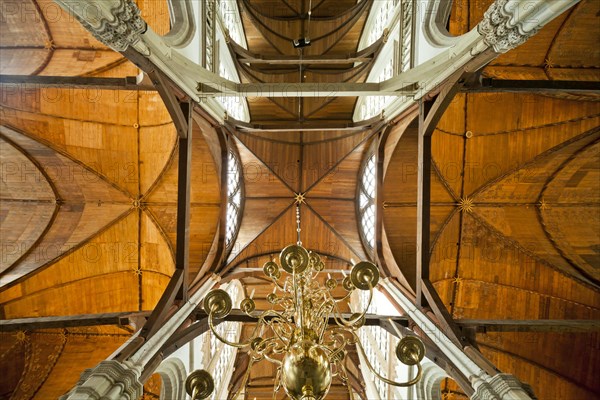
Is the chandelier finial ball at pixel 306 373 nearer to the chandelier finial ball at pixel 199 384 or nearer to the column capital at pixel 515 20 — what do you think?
the chandelier finial ball at pixel 199 384

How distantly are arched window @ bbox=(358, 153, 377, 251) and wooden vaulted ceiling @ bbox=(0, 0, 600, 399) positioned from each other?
38 centimetres

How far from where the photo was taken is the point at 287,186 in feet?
43.1

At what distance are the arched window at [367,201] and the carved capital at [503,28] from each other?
6993 mm

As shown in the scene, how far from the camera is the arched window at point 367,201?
39.8ft

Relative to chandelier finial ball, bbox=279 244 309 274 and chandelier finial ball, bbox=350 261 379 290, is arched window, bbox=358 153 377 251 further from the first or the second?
chandelier finial ball, bbox=279 244 309 274

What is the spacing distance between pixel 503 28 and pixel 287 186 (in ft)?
30.7

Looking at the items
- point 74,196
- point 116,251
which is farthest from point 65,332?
point 74,196

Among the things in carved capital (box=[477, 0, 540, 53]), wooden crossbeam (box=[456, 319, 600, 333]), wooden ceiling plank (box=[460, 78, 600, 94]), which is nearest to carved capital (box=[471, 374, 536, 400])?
wooden crossbeam (box=[456, 319, 600, 333])

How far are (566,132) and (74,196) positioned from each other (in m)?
15.4

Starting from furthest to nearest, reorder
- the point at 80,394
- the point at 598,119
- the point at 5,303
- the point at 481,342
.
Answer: the point at 481,342, the point at 5,303, the point at 598,119, the point at 80,394

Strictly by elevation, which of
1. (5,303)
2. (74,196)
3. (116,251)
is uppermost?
(74,196)

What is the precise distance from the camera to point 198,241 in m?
11.3

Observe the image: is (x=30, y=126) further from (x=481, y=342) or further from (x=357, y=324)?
(x=481, y=342)

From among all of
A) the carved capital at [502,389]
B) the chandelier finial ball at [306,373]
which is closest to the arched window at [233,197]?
the chandelier finial ball at [306,373]
